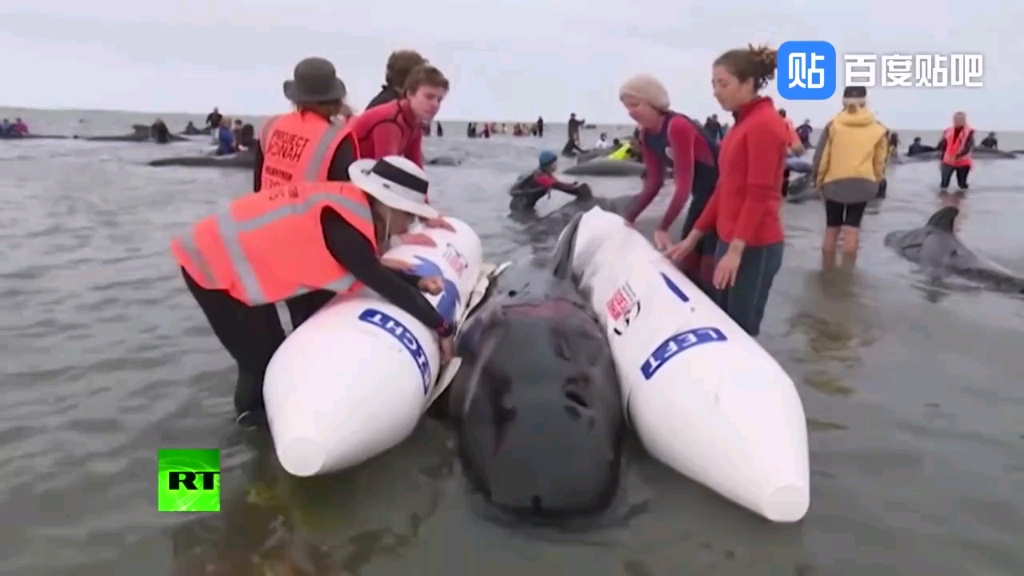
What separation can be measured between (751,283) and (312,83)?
2.93m

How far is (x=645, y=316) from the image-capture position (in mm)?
5434

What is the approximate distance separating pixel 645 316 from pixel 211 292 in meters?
2.53

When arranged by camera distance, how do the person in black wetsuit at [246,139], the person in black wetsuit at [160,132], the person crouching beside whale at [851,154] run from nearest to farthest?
the person crouching beside whale at [851,154] → the person in black wetsuit at [246,139] → the person in black wetsuit at [160,132]

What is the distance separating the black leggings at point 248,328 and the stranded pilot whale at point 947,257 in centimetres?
760

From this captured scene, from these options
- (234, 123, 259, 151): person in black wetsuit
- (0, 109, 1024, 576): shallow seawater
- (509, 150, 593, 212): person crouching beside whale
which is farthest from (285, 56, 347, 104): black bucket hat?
(234, 123, 259, 151): person in black wetsuit

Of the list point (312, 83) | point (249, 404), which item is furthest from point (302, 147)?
point (249, 404)

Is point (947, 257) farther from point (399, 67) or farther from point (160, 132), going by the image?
point (160, 132)

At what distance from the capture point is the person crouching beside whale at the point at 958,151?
20062mm

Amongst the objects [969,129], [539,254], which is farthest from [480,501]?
[969,129]

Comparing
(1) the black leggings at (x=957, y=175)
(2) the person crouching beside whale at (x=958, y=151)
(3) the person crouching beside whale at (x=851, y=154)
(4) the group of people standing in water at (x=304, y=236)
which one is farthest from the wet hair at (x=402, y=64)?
(1) the black leggings at (x=957, y=175)

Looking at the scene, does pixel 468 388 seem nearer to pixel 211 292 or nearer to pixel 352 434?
pixel 352 434

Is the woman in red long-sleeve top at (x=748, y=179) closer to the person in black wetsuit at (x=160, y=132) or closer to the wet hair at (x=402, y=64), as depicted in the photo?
the wet hair at (x=402, y=64)

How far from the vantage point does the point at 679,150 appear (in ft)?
20.5

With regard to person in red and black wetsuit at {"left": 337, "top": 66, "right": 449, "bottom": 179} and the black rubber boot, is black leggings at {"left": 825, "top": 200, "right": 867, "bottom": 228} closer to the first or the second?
person in red and black wetsuit at {"left": 337, "top": 66, "right": 449, "bottom": 179}
